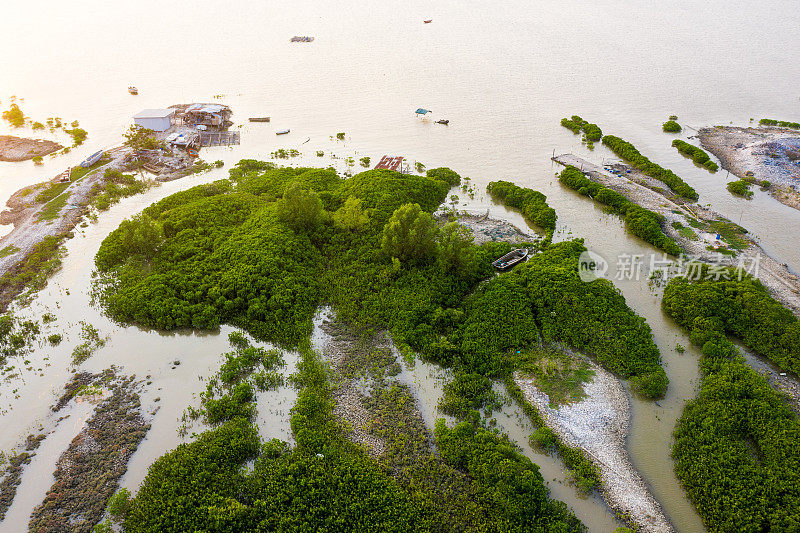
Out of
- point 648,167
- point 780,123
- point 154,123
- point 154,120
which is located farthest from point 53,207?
point 780,123

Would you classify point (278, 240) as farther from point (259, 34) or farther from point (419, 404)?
point (259, 34)

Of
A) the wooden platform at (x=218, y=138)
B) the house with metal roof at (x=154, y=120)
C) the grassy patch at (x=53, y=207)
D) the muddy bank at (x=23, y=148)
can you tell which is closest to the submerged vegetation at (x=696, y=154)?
the wooden platform at (x=218, y=138)

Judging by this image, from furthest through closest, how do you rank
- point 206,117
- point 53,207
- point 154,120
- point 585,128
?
point 206,117
point 585,128
point 154,120
point 53,207

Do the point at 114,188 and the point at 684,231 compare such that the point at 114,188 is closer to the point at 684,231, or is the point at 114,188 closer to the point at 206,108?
the point at 206,108

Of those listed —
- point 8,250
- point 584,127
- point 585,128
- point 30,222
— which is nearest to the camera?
point 8,250

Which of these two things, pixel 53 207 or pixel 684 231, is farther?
pixel 53 207

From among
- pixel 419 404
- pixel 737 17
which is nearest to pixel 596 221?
pixel 419 404
